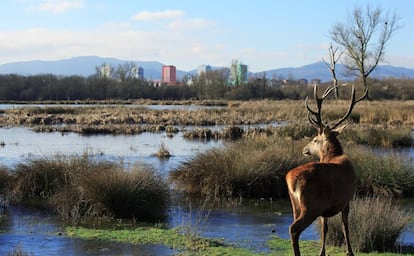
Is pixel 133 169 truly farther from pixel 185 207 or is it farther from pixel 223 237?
pixel 223 237

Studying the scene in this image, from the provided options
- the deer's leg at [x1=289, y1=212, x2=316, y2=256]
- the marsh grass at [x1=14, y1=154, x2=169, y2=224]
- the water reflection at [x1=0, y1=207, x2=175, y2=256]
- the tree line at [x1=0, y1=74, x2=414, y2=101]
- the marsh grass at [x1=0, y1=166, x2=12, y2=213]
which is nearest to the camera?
the deer's leg at [x1=289, y1=212, x2=316, y2=256]

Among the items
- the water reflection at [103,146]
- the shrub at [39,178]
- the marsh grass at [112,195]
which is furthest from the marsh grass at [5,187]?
the water reflection at [103,146]

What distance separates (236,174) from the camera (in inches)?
572

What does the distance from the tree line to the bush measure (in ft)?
266

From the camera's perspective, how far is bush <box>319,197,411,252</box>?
9.12 metres

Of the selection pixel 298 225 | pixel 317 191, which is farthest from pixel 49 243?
pixel 317 191

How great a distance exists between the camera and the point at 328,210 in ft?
24.6

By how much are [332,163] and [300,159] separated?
8.06 metres

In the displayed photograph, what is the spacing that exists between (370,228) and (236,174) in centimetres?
569

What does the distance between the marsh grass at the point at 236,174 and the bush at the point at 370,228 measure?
4.98 metres

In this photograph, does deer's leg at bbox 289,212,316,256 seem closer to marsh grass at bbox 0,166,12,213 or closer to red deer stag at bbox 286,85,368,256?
red deer stag at bbox 286,85,368,256

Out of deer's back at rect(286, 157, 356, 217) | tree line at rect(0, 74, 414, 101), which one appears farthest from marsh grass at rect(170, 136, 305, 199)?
tree line at rect(0, 74, 414, 101)

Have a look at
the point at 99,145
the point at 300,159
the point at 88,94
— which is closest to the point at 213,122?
the point at 99,145

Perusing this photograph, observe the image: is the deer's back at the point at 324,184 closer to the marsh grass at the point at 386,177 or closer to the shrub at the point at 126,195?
the shrub at the point at 126,195
